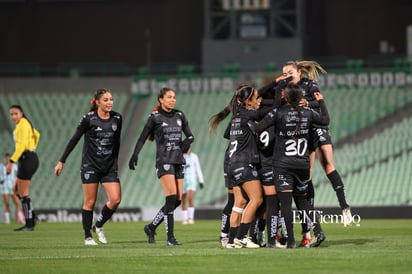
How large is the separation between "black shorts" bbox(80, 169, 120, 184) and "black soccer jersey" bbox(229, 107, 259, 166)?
2.51 meters

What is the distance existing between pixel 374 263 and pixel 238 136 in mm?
3606

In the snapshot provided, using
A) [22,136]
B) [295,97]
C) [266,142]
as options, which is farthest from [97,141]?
[22,136]

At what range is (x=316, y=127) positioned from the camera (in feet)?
53.3

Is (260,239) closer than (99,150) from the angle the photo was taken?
Yes

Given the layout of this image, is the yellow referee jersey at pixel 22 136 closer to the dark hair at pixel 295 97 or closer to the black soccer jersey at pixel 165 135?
the black soccer jersey at pixel 165 135

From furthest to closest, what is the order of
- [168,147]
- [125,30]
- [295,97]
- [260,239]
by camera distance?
1. [125,30]
2. [168,147]
3. [260,239]
4. [295,97]

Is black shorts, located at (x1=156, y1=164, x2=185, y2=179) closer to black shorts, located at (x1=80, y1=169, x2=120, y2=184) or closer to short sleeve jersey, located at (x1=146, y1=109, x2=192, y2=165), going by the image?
short sleeve jersey, located at (x1=146, y1=109, x2=192, y2=165)

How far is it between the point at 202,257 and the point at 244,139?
226 centimetres

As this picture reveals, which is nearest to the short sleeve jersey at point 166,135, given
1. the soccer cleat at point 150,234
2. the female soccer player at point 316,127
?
the soccer cleat at point 150,234

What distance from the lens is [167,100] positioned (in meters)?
17.4

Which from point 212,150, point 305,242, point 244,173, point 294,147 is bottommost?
point 212,150

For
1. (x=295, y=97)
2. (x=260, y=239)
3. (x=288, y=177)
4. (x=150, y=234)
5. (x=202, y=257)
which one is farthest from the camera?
(x=150, y=234)

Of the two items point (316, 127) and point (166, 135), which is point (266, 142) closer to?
point (316, 127)

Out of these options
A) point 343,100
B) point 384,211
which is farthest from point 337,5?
point 384,211
